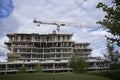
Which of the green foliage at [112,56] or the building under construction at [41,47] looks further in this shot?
the building under construction at [41,47]

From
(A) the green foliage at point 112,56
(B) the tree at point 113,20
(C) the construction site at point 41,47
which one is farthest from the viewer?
(C) the construction site at point 41,47

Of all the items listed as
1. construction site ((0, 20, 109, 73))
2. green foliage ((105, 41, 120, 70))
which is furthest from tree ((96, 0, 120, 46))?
construction site ((0, 20, 109, 73))

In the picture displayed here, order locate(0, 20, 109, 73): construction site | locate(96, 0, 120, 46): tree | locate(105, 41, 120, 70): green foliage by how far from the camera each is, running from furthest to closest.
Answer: locate(0, 20, 109, 73): construction site → locate(105, 41, 120, 70): green foliage → locate(96, 0, 120, 46): tree

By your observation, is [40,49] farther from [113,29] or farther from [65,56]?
[113,29]

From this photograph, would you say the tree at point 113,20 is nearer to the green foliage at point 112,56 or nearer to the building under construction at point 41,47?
the green foliage at point 112,56

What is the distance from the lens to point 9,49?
109 metres

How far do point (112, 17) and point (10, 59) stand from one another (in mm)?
85982

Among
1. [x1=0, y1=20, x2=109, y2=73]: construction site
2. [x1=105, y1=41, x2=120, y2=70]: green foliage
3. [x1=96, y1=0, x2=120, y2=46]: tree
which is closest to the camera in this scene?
[x1=96, y1=0, x2=120, y2=46]: tree

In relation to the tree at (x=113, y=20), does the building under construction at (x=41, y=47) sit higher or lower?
higher

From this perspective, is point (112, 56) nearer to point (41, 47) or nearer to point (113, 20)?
point (113, 20)

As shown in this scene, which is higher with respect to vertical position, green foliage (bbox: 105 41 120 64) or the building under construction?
the building under construction

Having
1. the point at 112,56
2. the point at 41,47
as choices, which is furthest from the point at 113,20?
the point at 41,47

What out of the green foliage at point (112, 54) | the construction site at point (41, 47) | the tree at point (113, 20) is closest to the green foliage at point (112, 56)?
the green foliage at point (112, 54)

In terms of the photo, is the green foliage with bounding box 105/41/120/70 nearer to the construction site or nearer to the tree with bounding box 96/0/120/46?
the tree with bounding box 96/0/120/46
